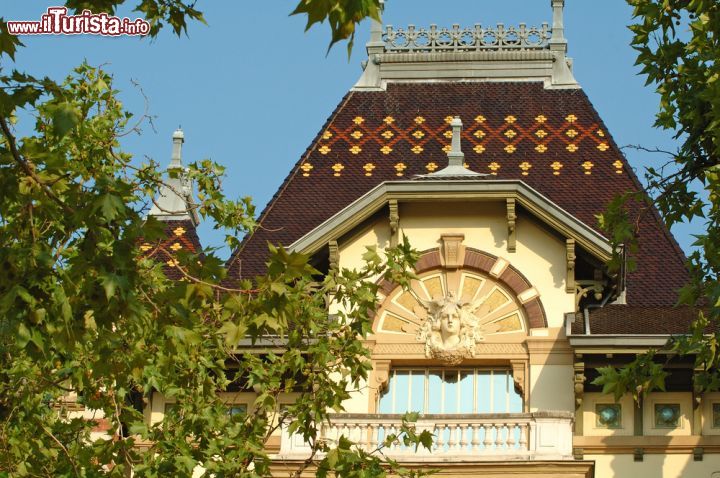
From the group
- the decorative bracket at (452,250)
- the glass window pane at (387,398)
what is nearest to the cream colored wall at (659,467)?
the glass window pane at (387,398)

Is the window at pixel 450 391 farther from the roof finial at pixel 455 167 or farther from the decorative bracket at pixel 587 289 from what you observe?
the roof finial at pixel 455 167

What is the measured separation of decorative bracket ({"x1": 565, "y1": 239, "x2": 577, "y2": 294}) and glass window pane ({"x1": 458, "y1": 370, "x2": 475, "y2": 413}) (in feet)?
5.68

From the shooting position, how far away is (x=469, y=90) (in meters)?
29.4

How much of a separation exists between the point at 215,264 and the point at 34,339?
5.56ft

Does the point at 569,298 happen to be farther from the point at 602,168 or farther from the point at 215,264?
the point at 215,264

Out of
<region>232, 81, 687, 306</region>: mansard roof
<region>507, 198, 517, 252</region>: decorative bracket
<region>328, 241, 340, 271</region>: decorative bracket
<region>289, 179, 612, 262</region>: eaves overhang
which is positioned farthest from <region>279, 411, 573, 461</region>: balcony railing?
<region>232, 81, 687, 306</region>: mansard roof

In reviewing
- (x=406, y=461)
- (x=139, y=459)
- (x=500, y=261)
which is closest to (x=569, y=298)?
(x=500, y=261)

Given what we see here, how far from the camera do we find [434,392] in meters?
23.4

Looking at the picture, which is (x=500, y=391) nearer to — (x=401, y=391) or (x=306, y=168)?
(x=401, y=391)

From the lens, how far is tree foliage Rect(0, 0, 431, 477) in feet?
39.8

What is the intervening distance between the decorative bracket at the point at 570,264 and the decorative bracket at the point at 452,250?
4.74 ft

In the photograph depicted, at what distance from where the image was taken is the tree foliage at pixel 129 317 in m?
12.1

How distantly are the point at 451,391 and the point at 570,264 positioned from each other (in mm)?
2345

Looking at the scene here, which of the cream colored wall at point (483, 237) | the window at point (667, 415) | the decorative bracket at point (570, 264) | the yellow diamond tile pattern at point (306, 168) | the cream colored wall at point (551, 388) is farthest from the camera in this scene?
the yellow diamond tile pattern at point (306, 168)
